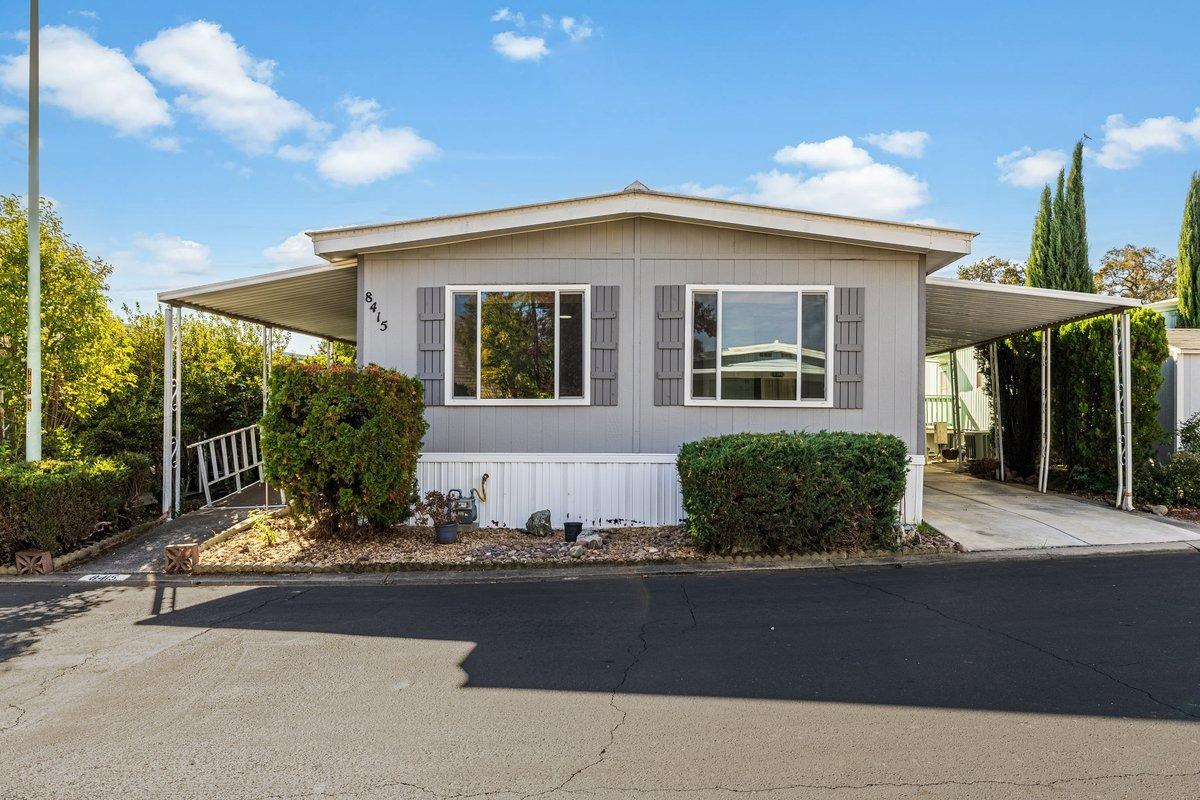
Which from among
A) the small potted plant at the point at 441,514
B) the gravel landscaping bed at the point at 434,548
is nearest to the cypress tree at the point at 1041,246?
the gravel landscaping bed at the point at 434,548

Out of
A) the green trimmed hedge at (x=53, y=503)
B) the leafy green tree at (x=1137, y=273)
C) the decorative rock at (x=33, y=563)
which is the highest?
the leafy green tree at (x=1137, y=273)

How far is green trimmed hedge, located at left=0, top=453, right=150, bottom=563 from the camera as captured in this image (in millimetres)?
6875

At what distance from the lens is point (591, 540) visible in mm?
7473

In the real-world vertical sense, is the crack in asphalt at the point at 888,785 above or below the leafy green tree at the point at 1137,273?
below

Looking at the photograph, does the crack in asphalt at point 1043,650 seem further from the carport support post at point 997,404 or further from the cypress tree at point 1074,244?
the cypress tree at point 1074,244

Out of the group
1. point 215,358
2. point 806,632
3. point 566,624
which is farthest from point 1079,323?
point 215,358

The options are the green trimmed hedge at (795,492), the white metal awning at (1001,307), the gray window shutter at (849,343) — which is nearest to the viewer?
the green trimmed hedge at (795,492)

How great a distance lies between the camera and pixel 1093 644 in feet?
14.7

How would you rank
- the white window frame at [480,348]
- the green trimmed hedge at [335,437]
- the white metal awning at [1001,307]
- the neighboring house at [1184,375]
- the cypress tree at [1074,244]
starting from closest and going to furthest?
the green trimmed hedge at [335,437] < the white window frame at [480,348] < the white metal awning at [1001,307] < the neighboring house at [1184,375] < the cypress tree at [1074,244]

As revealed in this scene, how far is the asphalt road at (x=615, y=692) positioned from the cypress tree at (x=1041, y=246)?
10.5 m

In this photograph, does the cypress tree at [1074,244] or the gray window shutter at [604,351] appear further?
the cypress tree at [1074,244]

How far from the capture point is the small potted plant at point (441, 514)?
7.52 metres

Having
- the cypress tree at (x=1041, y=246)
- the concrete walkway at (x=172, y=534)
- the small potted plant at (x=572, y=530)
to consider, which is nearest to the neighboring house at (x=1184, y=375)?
the cypress tree at (x=1041, y=246)

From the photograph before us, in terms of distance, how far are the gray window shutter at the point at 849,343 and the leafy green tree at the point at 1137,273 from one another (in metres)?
25.0
